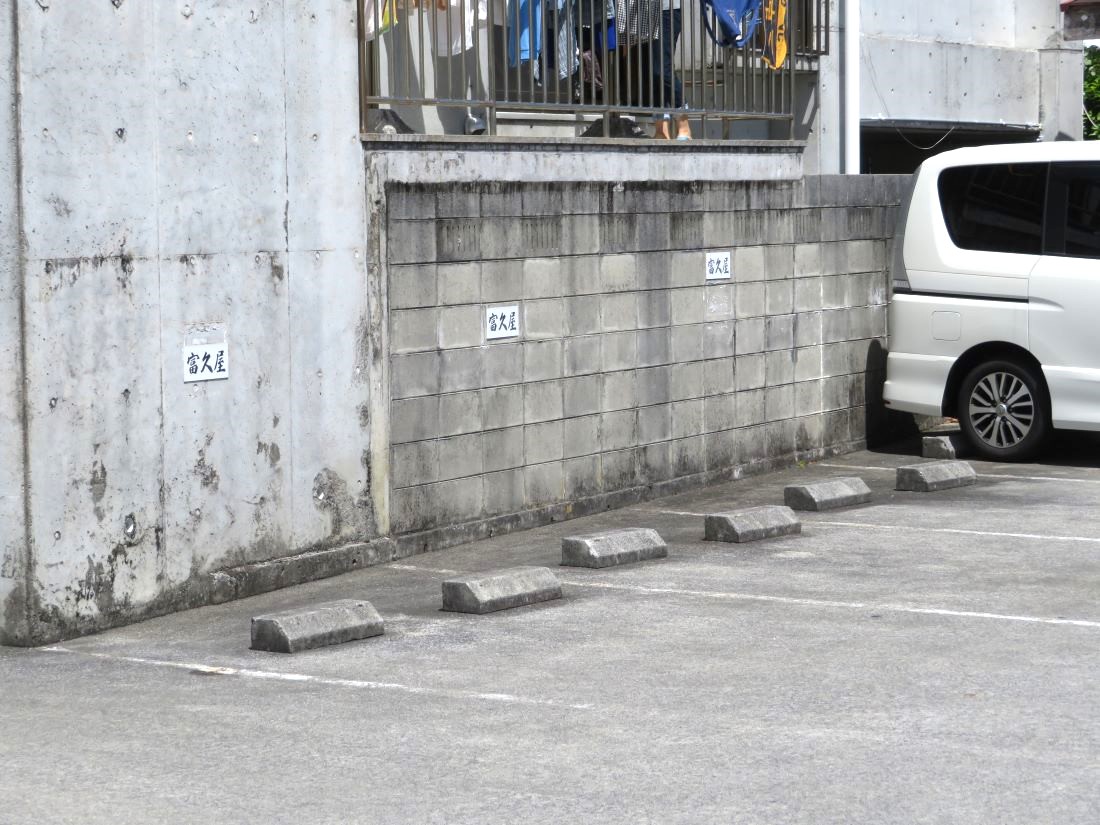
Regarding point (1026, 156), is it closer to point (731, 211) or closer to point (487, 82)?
point (731, 211)

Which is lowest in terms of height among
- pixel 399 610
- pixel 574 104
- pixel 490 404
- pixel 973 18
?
pixel 399 610

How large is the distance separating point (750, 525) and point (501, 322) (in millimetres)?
1807

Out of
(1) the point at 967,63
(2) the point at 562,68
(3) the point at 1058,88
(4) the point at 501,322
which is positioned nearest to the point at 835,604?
(4) the point at 501,322

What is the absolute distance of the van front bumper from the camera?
13.1 meters

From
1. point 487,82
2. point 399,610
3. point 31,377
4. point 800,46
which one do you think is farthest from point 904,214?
point 31,377

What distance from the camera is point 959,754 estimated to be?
5590mm

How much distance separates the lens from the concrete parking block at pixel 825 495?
10.9 metres

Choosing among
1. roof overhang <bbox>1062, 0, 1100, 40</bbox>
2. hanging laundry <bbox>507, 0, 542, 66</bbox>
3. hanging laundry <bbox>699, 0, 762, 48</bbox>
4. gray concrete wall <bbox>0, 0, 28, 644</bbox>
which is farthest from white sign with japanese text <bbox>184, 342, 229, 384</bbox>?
roof overhang <bbox>1062, 0, 1100, 40</bbox>

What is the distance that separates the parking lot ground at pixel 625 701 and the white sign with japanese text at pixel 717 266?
9.58 feet

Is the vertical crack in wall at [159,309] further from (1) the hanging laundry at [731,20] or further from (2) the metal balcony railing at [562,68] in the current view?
(1) the hanging laundry at [731,20]

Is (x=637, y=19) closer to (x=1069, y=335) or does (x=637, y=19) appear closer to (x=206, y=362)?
(x=1069, y=335)

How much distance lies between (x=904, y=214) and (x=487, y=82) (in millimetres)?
4178

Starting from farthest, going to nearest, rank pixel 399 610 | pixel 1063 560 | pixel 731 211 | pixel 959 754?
1. pixel 731 211
2. pixel 1063 560
3. pixel 399 610
4. pixel 959 754

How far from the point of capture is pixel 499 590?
8180 mm
